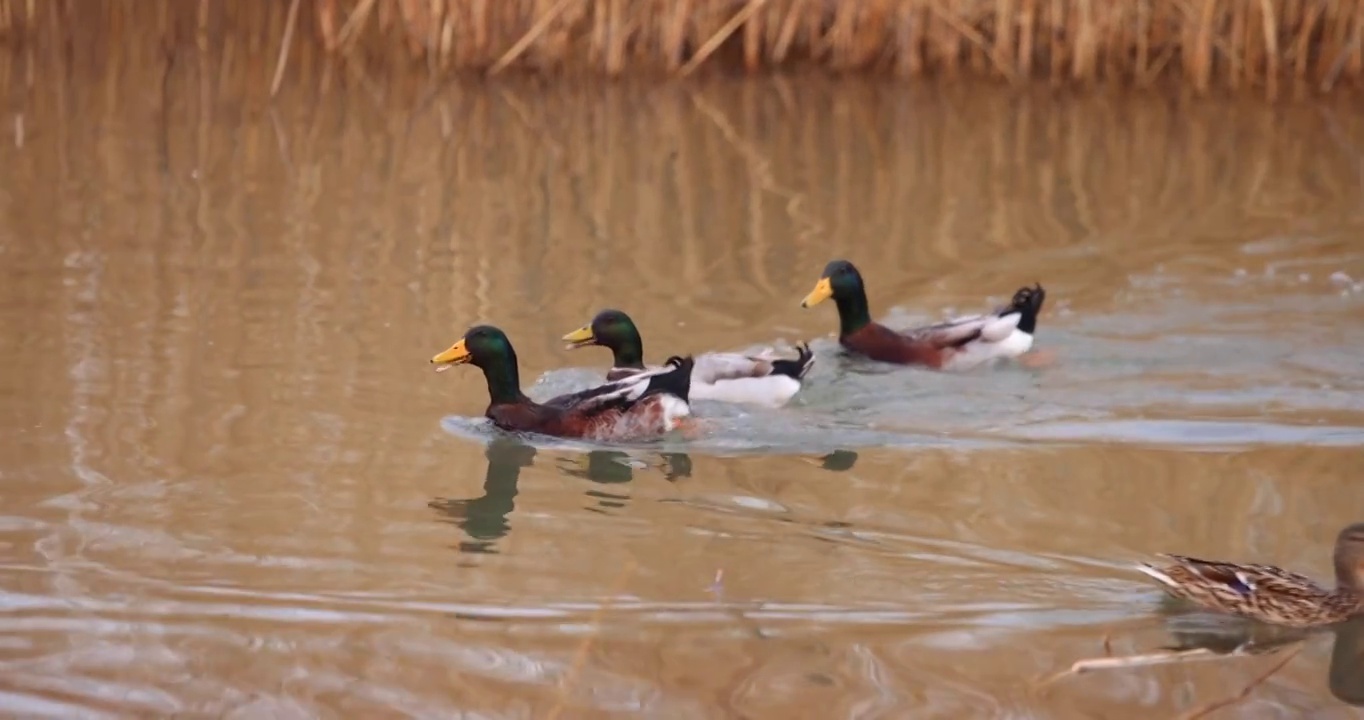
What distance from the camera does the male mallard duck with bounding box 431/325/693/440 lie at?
7.21 m

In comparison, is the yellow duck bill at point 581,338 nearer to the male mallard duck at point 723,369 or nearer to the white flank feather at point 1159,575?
the male mallard duck at point 723,369

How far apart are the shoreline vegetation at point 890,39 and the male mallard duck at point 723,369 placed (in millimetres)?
6501

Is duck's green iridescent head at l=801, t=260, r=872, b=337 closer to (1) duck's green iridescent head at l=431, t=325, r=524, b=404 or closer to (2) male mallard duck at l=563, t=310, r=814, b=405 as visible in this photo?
(2) male mallard duck at l=563, t=310, r=814, b=405

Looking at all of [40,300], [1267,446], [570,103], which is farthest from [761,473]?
[570,103]

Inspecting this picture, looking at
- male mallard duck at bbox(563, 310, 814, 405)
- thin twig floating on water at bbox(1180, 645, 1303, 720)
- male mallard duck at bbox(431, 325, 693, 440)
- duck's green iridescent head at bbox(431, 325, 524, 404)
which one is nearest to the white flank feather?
thin twig floating on water at bbox(1180, 645, 1303, 720)

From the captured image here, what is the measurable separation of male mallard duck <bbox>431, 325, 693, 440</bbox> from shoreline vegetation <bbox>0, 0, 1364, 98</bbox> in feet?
23.0

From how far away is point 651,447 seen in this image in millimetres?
7211

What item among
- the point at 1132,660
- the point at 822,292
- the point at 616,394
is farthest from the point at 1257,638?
the point at 822,292

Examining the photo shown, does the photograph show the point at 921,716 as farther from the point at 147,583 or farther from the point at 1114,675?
the point at 147,583

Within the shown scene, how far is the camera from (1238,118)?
13.8 metres

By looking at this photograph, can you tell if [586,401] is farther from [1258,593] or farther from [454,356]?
[1258,593]

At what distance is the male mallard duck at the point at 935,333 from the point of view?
8.12 metres

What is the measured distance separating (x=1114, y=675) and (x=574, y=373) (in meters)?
3.83

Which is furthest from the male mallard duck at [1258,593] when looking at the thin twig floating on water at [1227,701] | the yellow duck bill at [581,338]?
the yellow duck bill at [581,338]
